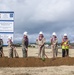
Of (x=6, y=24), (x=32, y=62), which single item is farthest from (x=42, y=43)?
(x=6, y=24)

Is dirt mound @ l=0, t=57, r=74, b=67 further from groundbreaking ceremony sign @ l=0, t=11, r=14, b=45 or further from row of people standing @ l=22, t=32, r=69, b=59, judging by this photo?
groundbreaking ceremony sign @ l=0, t=11, r=14, b=45

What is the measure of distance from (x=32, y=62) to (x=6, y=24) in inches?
265

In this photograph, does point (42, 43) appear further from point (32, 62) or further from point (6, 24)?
point (6, 24)

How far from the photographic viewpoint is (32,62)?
19562mm

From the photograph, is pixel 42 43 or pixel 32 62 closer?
pixel 32 62

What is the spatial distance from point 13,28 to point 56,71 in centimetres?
1041

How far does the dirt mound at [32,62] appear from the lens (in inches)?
748

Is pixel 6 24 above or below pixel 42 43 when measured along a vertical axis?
above

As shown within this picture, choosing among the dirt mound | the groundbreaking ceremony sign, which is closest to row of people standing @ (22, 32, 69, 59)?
the dirt mound

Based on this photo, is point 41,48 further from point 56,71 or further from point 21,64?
point 56,71

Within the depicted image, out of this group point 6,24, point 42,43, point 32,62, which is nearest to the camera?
point 32,62

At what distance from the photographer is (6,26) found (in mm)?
25266

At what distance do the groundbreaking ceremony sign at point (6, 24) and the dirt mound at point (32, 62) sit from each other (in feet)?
20.1

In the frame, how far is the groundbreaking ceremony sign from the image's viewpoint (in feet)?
82.0
